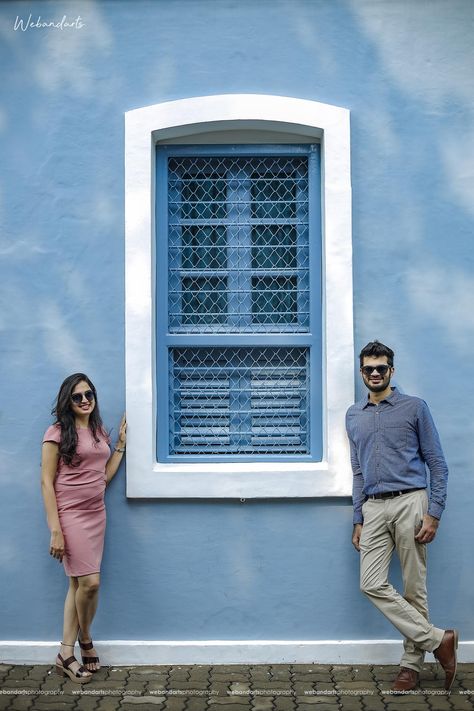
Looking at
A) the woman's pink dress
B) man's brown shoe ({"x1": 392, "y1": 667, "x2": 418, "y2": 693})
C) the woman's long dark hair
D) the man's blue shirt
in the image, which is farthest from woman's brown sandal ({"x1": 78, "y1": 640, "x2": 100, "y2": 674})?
the man's blue shirt

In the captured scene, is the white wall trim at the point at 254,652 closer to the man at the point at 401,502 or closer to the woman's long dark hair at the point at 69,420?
the man at the point at 401,502

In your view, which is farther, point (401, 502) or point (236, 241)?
point (236, 241)

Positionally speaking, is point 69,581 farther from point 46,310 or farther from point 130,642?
point 46,310

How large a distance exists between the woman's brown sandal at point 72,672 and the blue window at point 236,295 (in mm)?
1393

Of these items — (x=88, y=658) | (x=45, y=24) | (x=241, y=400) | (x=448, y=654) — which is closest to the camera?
(x=448, y=654)

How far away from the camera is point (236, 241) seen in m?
5.88

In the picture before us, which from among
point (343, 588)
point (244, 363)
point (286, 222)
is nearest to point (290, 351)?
point (244, 363)

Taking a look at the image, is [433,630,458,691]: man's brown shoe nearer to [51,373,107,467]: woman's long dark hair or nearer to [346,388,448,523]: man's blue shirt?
[346,388,448,523]: man's blue shirt

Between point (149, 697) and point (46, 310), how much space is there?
2386 millimetres

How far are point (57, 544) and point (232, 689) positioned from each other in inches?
51.1

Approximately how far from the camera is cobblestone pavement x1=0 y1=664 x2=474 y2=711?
486 centimetres

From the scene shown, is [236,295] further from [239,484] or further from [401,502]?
[401,502]

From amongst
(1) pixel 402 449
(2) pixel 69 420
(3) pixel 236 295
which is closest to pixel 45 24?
(3) pixel 236 295

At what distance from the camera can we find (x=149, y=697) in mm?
4996
